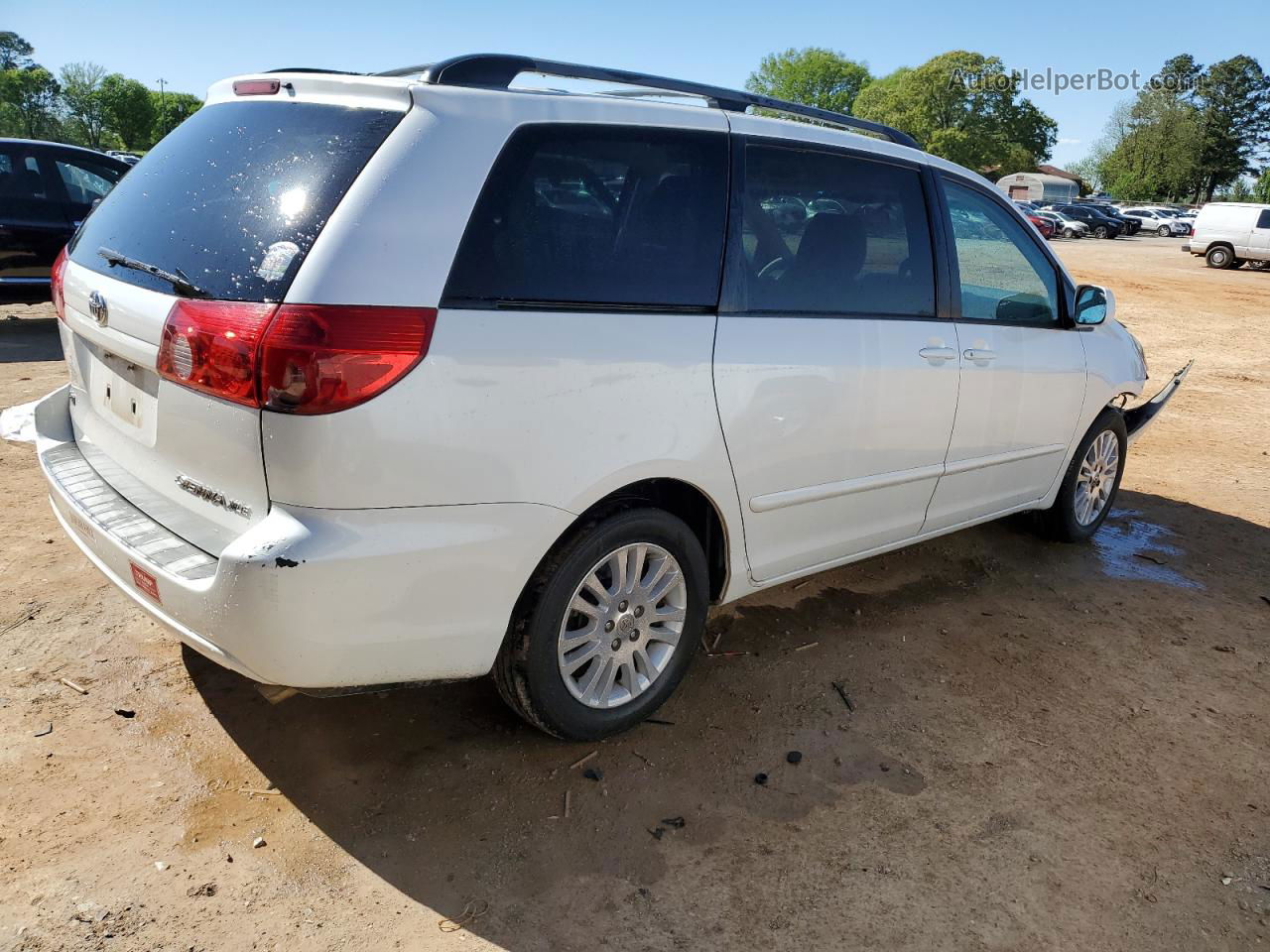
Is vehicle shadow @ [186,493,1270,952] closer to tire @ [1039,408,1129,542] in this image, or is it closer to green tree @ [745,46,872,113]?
tire @ [1039,408,1129,542]

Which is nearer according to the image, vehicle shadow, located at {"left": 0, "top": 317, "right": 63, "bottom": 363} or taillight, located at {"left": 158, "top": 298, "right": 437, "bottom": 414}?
taillight, located at {"left": 158, "top": 298, "right": 437, "bottom": 414}

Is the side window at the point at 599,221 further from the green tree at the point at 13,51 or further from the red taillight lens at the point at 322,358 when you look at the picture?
the green tree at the point at 13,51

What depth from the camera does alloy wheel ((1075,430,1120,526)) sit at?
5199 mm

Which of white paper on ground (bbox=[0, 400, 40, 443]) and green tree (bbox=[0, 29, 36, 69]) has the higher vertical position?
green tree (bbox=[0, 29, 36, 69])

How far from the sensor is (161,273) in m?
2.65

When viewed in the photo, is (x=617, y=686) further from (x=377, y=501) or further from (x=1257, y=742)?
(x=1257, y=742)

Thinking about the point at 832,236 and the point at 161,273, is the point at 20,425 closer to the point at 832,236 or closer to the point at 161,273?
the point at 161,273

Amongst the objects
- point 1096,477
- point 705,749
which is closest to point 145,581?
point 705,749

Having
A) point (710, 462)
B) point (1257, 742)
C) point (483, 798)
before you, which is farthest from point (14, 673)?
point (1257, 742)

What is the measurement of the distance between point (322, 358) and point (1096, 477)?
14.5 ft

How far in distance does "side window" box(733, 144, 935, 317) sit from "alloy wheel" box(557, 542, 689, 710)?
93 centimetres

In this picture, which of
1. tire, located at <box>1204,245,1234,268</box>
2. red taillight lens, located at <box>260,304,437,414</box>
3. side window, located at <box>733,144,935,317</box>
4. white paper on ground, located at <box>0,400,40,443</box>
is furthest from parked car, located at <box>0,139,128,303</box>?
tire, located at <box>1204,245,1234,268</box>

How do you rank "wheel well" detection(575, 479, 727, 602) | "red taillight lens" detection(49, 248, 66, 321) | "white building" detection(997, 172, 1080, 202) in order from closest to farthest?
"wheel well" detection(575, 479, 727, 602) → "red taillight lens" detection(49, 248, 66, 321) → "white building" detection(997, 172, 1080, 202)

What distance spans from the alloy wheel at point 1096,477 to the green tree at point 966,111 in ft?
288
